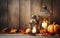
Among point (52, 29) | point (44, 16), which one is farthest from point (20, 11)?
point (52, 29)

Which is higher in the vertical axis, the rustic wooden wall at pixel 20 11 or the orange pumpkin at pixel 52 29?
the rustic wooden wall at pixel 20 11

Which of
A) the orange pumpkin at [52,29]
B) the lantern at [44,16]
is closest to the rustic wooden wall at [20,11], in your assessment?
the lantern at [44,16]

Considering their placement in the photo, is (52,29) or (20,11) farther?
(20,11)

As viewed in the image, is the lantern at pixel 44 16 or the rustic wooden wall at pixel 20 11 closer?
the lantern at pixel 44 16

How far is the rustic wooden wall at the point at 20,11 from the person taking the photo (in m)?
2.21

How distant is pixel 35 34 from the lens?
1.92 meters

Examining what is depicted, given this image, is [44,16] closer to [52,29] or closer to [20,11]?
[52,29]

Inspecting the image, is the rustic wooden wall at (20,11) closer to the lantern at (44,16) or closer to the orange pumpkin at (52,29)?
the lantern at (44,16)

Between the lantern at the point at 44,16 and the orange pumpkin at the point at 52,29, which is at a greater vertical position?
the lantern at the point at 44,16

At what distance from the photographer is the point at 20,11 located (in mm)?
2225

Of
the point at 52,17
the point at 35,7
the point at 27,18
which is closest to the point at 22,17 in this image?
the point at 27,18

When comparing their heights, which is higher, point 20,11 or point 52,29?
point 20,11

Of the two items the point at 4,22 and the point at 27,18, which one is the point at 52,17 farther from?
the point at 4,22

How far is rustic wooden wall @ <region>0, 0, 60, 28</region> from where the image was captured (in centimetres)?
221
